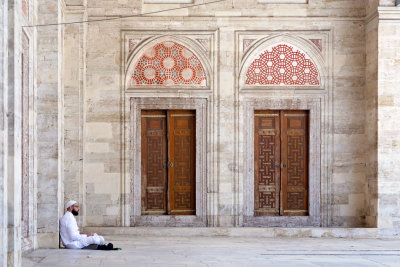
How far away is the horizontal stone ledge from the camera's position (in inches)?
370

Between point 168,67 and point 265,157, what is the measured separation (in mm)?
2312

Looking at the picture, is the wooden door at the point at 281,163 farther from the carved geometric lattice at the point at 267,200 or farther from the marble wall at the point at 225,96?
the marble wall at the point at 225,96

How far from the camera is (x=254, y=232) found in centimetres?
943

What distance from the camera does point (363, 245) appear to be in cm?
848

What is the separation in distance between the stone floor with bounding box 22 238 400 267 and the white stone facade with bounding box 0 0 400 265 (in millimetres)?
882

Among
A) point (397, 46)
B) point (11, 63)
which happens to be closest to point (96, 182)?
point (11, 63)

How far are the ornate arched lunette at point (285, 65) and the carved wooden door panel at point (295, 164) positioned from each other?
1.90 feet

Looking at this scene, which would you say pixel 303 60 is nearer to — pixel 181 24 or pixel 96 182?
pixel 181 24

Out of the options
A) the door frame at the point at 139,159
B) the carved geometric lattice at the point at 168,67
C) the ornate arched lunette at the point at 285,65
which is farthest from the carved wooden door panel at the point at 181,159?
the ornate arched lunette at the point at 285,65

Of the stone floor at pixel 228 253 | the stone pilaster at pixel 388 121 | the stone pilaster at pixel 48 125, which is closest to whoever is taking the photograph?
the stone floor at pixel 228 253

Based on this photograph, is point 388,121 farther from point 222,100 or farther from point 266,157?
point 222,100

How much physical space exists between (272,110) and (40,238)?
14.9 ft

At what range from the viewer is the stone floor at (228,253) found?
671cm

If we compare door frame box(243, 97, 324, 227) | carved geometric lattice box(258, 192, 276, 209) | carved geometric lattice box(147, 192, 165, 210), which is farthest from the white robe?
carved geometric lattice box(258, 192, 276, 209)
